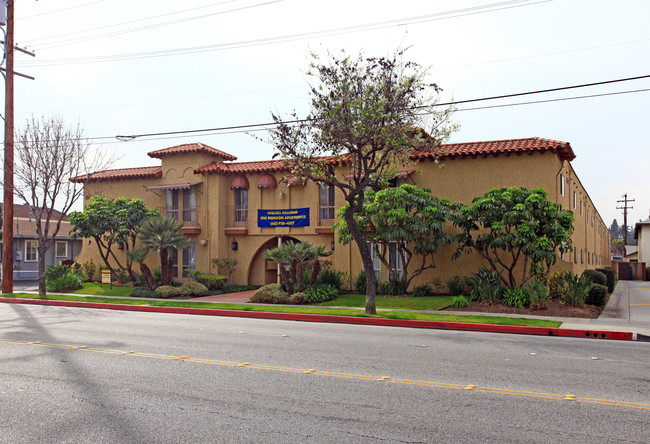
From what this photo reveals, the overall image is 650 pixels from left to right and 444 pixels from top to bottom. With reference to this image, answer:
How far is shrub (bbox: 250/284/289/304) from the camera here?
65.4 ft

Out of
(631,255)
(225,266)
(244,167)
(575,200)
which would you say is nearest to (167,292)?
(225,266)

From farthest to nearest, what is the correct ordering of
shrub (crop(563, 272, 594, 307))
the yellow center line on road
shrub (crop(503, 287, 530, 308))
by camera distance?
shrub (crop(503, 287, 530, 308)), shrub (crop(563, 272, 594, 307)), the yellow center line on road

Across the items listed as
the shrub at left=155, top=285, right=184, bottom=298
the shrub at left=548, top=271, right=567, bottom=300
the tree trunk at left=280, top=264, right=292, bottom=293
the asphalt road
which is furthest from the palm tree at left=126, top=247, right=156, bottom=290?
the shrub at left=548, top=271, right=567, bottom=300

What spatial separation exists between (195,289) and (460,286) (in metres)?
10.8

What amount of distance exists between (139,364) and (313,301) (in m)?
11.6

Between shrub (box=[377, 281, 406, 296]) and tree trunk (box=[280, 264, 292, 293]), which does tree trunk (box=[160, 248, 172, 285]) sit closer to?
tree trunk (box=[280, 264, 292, 293])

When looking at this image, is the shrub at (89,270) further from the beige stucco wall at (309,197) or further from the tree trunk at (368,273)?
the tree trunk at (368,273)

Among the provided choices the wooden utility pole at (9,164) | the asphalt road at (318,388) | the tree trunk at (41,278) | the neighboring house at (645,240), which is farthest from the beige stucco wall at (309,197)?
the neighboring house at (645,240)

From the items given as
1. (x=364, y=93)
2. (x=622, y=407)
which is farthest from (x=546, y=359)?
(x=364, y=93)

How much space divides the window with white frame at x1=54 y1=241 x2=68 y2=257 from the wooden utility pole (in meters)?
17.9

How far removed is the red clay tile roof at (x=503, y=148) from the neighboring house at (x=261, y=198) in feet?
0.18

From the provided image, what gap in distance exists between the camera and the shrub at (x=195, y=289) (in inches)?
891

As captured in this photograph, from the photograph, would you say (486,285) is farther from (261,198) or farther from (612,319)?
(261,198)

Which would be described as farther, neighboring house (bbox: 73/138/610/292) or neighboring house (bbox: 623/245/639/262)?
neighboring house (bbox: 623/245/639/262)
